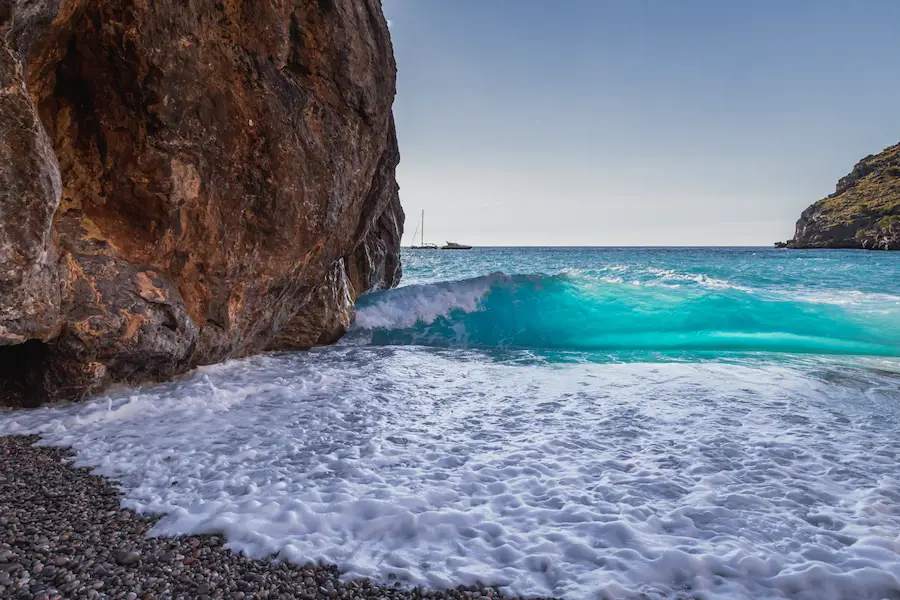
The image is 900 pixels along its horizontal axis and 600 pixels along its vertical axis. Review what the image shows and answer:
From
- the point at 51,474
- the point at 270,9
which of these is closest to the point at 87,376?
the point at 51,474

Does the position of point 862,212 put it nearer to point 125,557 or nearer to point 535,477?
point 535,477

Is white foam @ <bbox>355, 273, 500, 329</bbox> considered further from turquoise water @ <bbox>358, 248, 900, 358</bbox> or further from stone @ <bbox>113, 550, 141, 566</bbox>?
stone @ <bbox>113, 550, 141, 566</bbox>

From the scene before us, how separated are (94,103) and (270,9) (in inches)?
100

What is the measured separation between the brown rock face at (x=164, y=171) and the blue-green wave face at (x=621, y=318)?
4.26m

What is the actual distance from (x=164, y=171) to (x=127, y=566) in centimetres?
488

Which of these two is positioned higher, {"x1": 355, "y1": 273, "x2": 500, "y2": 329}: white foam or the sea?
{"x1": 355, "y1": 273, "x2": 500, "y2": 329}: white foam

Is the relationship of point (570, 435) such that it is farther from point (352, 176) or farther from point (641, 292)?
point (641, 292)

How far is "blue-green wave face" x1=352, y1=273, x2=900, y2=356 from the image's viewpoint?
35.2ft

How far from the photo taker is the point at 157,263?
6301 mm

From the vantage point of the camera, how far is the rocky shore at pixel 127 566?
2.36m

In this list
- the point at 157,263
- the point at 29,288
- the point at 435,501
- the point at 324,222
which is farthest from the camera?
the point at 324,222

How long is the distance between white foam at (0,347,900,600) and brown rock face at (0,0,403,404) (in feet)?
3.04

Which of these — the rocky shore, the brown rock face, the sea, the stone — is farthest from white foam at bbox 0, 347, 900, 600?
the brown rock face

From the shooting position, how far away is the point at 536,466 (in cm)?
404
